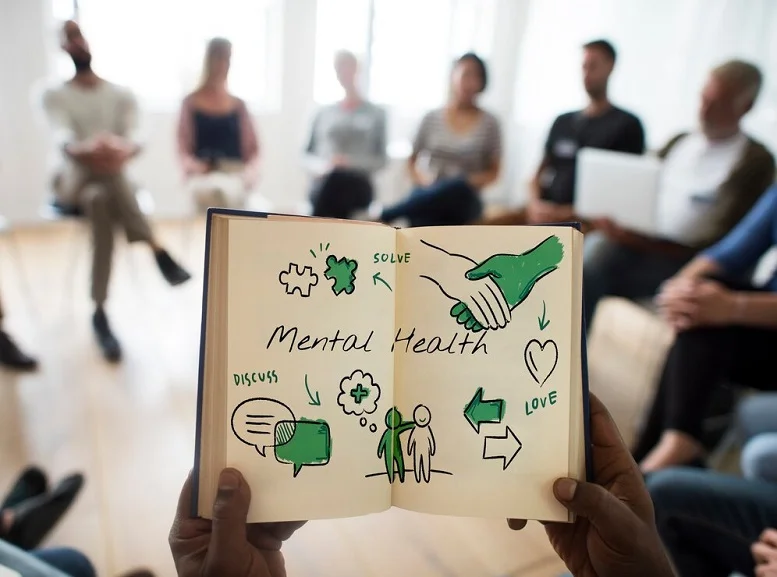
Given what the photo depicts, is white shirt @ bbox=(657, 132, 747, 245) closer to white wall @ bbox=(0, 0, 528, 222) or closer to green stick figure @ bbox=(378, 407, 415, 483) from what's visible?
white wall @ bbox=(0, 0, 528, 222)

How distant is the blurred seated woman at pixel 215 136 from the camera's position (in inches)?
84.0

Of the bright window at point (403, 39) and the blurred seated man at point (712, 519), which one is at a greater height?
the bright window at point (403, 39)

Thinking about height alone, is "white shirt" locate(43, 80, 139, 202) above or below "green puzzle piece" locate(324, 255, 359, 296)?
above

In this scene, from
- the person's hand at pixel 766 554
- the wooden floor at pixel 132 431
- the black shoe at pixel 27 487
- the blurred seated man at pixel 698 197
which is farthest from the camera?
the blurred seated man at pixel 698 197

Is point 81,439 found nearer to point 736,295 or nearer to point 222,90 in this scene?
point 222,90

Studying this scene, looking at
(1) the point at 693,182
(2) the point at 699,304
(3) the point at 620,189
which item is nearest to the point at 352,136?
(3) the point at 620,189

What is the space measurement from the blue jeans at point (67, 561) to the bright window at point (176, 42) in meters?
→ 1.34

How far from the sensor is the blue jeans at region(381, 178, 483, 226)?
77.6 inches

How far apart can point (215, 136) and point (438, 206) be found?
0.91m

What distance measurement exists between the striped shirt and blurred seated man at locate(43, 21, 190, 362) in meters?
1.05

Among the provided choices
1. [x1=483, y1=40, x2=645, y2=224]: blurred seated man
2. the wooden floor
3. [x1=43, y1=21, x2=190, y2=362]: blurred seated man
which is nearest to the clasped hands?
[x1=43, y1=21, x2=190, y2=362]: blurred seated man

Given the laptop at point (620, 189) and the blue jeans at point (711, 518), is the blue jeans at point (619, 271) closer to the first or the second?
the laptop at point (620, 189)

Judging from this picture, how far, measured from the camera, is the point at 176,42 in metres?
2.66

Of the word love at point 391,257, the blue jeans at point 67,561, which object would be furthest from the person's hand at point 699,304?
the blue jeans at point 67,561
